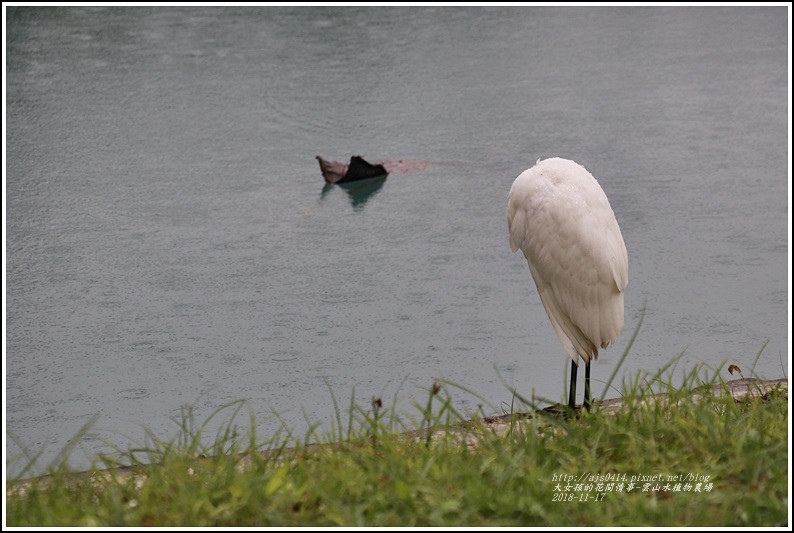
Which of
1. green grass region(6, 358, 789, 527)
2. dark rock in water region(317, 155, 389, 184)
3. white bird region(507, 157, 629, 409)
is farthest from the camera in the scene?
dark rock in water region(317, 155, 389, 184)

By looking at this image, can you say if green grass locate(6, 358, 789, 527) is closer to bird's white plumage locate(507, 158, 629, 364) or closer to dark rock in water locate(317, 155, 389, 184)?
bird's white plumage locate(507, 158, 629, 364)

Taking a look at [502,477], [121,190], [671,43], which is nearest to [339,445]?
[502,477]

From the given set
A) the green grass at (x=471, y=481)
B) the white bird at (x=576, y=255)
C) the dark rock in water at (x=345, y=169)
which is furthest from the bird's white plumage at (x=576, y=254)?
the dark rock in water at (x=345, y=169)

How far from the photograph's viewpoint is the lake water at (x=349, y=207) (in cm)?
308

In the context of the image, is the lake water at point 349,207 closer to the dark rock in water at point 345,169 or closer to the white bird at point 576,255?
the dark rock in water at point 345,169

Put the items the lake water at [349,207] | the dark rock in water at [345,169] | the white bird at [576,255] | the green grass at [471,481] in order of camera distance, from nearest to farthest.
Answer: the green grass at [471,481] → the white bird at [576,255] → the lake water at [349,207] → the dark rock in water at [345,169]

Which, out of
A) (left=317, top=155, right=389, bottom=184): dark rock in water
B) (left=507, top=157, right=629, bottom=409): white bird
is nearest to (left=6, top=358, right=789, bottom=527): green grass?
(left=507, top=157, right=629, bottom=409): white bird

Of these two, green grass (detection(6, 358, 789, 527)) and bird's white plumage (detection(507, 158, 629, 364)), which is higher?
bird's white plumage (detection(507, 158, 629, 364))

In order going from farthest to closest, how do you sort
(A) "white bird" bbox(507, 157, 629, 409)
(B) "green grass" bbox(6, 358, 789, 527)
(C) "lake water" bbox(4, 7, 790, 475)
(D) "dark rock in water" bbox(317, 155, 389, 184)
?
(D) "dark rock in water" bbox(317, 155, 389, 184) < (C) "lake water" bbox(4, 7, 790, 475) < (A) "white bird" bbox(507, 157, 629, 409) < (B) "green grass" bbox(6, 358, 789, 527)

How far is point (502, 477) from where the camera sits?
191 centimetres

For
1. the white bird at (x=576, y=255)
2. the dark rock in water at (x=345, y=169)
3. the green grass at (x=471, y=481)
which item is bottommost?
the green grass at (x=471, y=481)

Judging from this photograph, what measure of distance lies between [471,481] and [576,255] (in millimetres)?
835

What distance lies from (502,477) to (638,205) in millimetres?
2631

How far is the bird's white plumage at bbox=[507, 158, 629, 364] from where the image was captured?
255cm
